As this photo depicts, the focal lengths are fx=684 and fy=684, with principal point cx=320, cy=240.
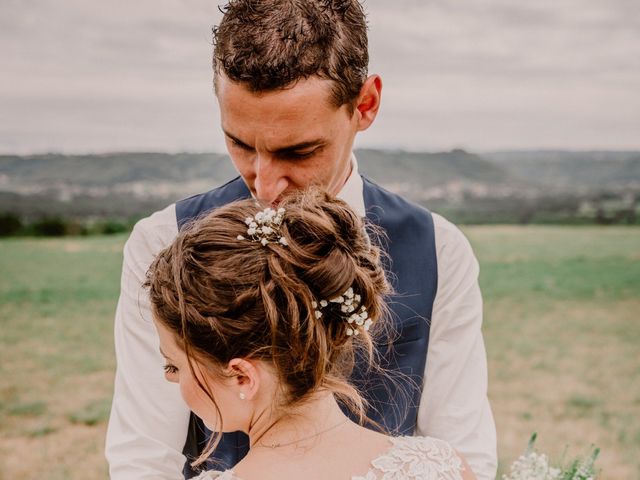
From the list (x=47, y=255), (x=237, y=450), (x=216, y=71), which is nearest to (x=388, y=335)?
(x=237, y=450)

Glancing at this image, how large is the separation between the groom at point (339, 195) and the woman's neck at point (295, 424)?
53cm

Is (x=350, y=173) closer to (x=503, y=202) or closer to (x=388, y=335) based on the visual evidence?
(x=388, y=335)

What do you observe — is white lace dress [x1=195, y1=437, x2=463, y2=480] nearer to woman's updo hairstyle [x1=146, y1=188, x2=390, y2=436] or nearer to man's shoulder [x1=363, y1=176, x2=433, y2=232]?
woman's updo hairstyle [x1=146, y1=188, x2=390, y2=436]

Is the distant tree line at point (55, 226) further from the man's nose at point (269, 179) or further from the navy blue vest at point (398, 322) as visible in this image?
→ the man's nose at point (269, 179)

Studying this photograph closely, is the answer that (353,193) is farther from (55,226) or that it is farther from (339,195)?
(55,226)

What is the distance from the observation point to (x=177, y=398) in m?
2.04

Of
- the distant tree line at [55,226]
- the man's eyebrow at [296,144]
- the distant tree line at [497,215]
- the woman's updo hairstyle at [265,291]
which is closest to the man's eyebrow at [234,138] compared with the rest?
the man's eyebrow at [296,144]

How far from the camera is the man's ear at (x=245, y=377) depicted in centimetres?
153

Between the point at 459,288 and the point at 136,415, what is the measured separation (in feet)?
3.49

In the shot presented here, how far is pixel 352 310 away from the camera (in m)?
1.64

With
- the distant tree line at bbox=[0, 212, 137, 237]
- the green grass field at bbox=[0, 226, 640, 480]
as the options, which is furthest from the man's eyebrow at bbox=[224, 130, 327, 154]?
the distant tree line at bbox=[0, 212, 137, 237]

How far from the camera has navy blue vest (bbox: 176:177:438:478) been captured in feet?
6.90

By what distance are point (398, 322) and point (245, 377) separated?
2.31ft

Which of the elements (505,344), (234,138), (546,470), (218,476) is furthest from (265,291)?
(505,344)
